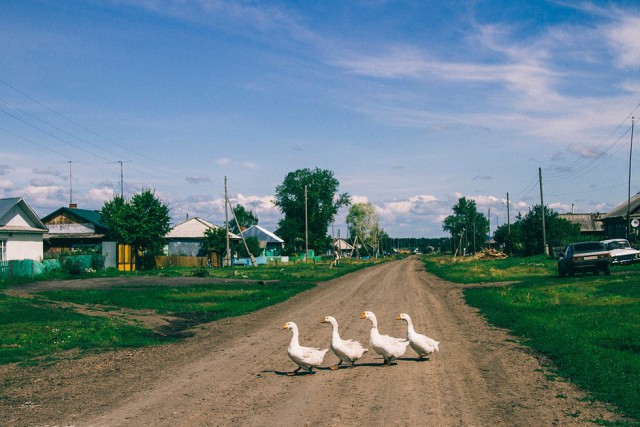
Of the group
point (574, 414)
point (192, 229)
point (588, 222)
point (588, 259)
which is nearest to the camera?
point (574, 414)

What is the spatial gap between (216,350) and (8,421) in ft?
20.1

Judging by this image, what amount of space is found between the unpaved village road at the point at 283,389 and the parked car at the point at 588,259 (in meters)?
19.3

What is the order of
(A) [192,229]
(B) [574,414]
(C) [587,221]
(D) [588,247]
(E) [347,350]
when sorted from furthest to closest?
(C) [587,221], (A) [192,229], (D) [588,247], (E) [347,350], (B) [574,414]

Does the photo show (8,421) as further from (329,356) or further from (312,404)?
(329,356)

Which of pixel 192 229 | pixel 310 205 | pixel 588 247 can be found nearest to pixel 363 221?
pixel 310 205

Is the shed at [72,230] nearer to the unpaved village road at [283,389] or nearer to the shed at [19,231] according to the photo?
the shed at [19,231]

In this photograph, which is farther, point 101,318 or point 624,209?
point 624,209

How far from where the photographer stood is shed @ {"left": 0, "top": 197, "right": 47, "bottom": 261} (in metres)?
39.4

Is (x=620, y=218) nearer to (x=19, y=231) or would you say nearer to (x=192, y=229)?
(x=192, y=229)

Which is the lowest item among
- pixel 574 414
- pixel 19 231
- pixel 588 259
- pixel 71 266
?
pixel 574 414

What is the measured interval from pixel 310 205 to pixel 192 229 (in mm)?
54329

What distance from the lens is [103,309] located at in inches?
865

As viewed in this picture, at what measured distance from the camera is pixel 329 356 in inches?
494

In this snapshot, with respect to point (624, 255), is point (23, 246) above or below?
above
